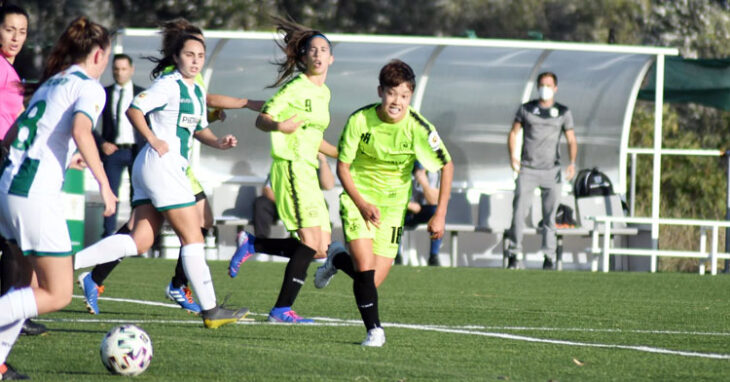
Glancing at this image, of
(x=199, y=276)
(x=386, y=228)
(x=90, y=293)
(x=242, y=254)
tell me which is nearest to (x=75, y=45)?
(x=199, y=276)

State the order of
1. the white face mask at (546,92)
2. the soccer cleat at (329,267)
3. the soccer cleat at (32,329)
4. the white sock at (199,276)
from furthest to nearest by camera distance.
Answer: the white face mask at (546,92) < the soccer cleat at (329,267) < the white sock at (199,276) < the soccer cleat at (32,329)

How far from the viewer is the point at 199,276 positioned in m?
7.70

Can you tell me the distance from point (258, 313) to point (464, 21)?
117 feet

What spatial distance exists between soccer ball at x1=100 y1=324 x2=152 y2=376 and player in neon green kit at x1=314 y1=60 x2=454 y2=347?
169cm

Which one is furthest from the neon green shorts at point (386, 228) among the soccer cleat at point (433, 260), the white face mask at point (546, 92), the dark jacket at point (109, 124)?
the soccer cleat at point (433, 260)

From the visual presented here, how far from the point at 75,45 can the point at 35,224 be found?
0.88 m

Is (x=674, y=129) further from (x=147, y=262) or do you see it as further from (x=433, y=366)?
(x=433, y=366)

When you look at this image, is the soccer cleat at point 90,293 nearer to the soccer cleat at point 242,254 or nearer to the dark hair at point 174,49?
the soccer cleat at point 242,254

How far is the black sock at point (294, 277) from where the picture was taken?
28.0 feet

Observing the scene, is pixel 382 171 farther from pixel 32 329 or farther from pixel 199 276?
pixel 32 329

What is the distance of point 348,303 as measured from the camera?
10344 millimetres

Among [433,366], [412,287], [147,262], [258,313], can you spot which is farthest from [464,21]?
[433,366]

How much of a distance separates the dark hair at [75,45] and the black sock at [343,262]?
2.81 metres

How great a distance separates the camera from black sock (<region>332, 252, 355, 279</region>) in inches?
332
